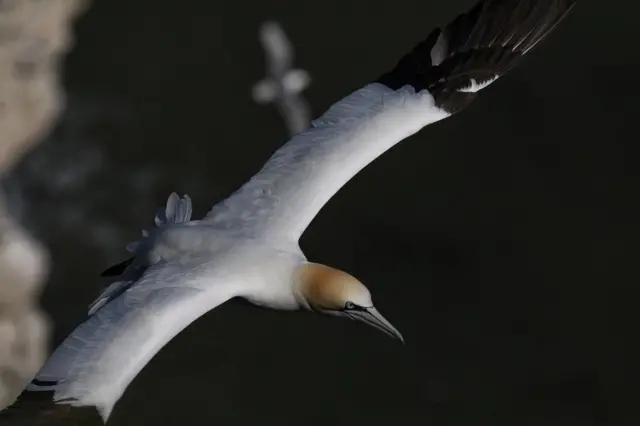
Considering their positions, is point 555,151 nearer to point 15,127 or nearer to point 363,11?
point 363,11

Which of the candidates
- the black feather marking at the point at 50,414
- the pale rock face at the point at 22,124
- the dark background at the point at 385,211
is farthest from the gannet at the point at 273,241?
the dark background at the point at 385,211

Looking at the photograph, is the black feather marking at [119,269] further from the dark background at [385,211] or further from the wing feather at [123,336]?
the dark background at [385,211]

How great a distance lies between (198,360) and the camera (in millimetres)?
6309

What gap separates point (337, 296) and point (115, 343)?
638 millimetres

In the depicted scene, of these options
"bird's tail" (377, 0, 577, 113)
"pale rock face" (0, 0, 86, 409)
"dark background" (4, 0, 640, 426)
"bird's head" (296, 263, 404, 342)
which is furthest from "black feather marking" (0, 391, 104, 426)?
"dark background" (4, 0, 640, 426)

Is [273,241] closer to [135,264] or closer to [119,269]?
[135,264]

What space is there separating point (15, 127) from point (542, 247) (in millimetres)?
3094

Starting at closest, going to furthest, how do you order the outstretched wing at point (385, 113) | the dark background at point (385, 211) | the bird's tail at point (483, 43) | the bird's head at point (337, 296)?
the bird's head at point (337, 296), the outstretched wing at point (385, 113), the bird's tail at point (483, 43), the dark background at point (385, 211)

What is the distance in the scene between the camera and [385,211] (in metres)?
6.98

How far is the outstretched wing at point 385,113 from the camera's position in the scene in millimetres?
3463

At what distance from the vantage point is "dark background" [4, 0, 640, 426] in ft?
20.4

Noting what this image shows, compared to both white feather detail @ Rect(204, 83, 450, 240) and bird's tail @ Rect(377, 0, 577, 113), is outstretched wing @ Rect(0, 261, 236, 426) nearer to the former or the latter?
white feather detail @ Rect(204, 83, 450, 240)

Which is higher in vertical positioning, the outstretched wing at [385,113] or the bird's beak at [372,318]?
the outstretched wing at [385,113]

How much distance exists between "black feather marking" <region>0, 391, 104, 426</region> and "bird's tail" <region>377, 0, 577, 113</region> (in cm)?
158
